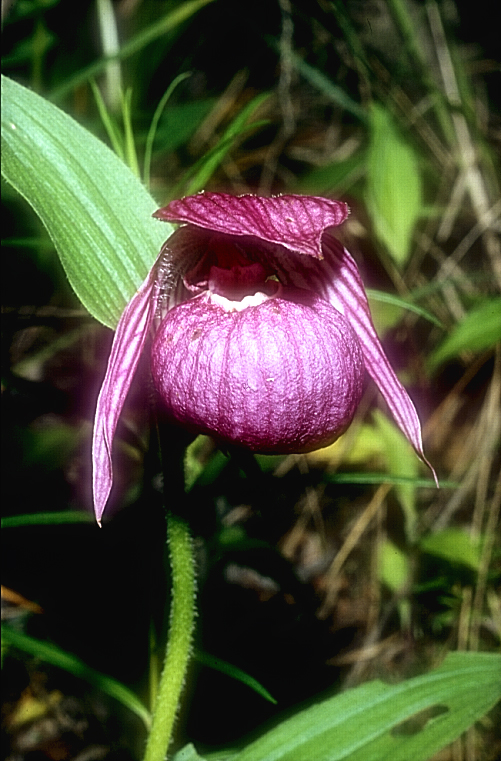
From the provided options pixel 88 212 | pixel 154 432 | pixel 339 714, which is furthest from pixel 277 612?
pixel 88 212

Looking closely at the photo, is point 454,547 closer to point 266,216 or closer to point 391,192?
point 391,192

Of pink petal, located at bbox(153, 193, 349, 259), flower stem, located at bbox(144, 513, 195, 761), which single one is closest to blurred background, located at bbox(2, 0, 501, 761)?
flower stem, located at bbox(144, 513, 195, 761)

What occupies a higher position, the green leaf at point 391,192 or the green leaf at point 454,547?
the green leaf at point 391,192

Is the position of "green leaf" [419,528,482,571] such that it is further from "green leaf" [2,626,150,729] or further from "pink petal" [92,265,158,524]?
"pink petal" [92,265,158,524]

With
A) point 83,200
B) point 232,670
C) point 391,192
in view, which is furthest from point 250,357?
point 391,192

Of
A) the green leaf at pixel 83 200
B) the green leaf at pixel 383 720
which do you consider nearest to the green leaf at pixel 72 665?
the green leaf at pixel 383 720

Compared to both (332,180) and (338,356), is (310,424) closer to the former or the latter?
(338,356)

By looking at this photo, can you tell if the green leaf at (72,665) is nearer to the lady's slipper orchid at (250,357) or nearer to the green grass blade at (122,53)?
the lady's slipper orchid at (250,357)
